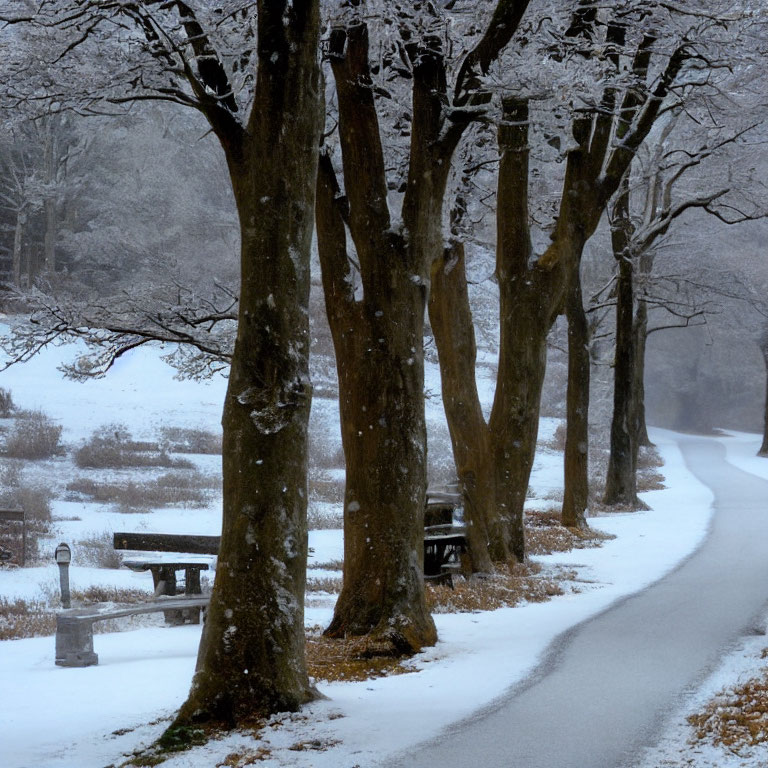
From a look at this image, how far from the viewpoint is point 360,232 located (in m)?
8.81

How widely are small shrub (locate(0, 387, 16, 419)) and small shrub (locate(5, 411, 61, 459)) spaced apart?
94 centimetres

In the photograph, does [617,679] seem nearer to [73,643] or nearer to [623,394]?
[73,643]

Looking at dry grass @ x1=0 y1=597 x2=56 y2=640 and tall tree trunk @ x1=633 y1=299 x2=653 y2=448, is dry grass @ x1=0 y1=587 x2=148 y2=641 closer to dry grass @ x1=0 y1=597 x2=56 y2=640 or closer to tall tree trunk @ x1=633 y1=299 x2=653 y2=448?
dry grass @ x1=0 y1=597 x2=56 y2=640

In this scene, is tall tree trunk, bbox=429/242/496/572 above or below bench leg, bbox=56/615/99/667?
above

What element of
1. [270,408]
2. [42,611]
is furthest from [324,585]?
[270,408]

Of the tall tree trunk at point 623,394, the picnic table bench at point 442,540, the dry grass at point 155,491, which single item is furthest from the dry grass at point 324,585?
the tall tree trunk at point 623,394

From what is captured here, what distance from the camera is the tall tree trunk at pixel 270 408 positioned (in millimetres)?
6176

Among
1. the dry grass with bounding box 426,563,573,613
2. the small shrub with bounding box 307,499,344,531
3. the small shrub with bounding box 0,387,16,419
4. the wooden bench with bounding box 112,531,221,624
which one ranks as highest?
the small shrub with bounding box 0,387,16,419

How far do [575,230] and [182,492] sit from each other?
13.3 meters

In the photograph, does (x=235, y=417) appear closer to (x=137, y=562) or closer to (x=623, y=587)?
(x=137, y=562)

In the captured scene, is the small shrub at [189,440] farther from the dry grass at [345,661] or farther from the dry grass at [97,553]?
the dry grass at [345,661]

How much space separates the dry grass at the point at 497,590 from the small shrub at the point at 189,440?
1905 centimetres

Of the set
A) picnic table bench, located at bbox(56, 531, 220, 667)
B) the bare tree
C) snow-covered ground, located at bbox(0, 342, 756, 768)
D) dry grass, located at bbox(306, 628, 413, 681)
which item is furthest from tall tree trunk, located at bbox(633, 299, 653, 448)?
the bare tree

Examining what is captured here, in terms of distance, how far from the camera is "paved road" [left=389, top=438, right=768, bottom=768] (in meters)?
5.61
